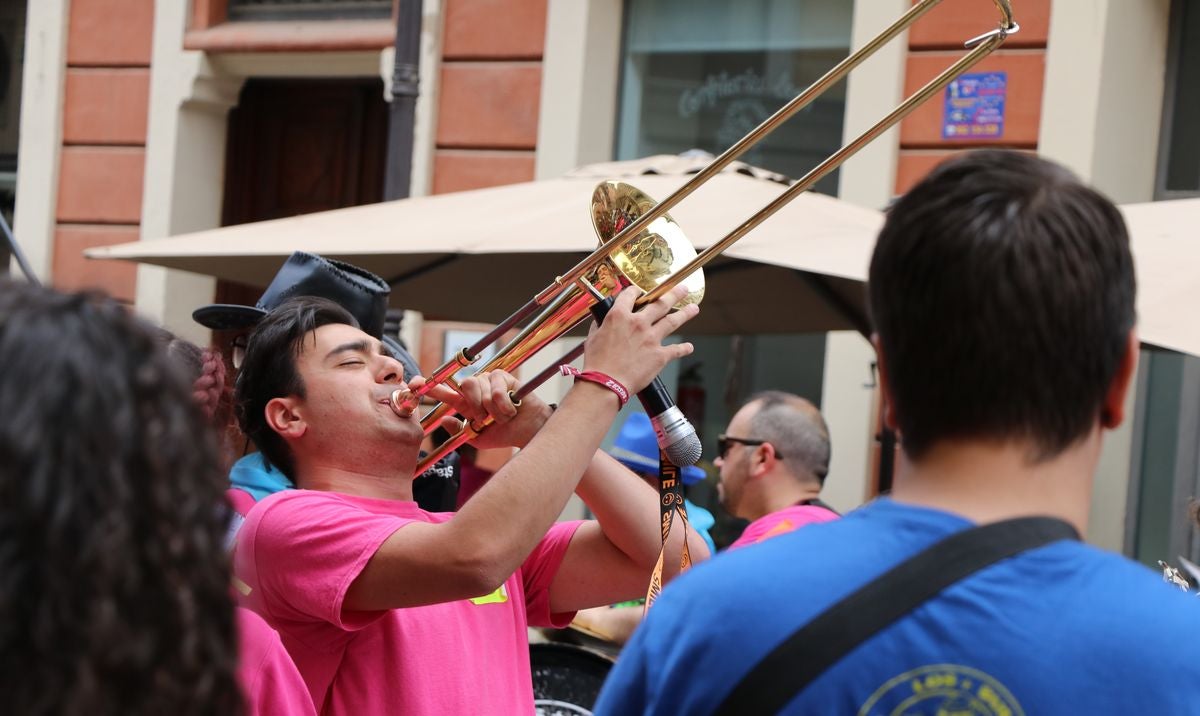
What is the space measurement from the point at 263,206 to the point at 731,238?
→ 6.90m

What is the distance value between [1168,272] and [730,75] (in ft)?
12.6

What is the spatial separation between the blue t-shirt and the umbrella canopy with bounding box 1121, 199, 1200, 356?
8.04 feet

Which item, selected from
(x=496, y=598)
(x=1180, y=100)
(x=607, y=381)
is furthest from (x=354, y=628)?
(x=1180, y=100)

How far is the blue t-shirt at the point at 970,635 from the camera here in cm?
131

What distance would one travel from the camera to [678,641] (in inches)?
54.6

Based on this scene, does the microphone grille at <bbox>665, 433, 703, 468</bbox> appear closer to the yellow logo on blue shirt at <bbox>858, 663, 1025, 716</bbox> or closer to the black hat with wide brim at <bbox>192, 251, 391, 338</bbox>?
the yellow logo on blue shirt at <bbox>858, 663, 1025, 716</bbox>

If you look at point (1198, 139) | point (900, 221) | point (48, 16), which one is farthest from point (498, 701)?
point (48, 16)

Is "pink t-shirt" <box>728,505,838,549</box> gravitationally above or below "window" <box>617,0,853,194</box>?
below

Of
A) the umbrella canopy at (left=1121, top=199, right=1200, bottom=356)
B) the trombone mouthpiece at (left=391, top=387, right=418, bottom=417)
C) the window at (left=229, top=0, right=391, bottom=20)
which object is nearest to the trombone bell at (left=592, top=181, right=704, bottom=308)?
the trombone mouthpiece at (left=391, top=387, right=418, bottom=417)

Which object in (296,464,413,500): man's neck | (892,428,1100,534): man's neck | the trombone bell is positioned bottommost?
(296,464,413,500): man's neck

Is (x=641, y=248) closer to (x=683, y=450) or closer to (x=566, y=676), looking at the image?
(x=683, y=450)

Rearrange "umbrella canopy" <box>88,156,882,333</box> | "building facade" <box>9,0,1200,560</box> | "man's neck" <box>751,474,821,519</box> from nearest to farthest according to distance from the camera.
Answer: "umbrella canopy" <box>88,156,882,333</box>, "man's neck" <box>751,474,821,519</box>, "building facade" <box>9,0,1200,560</box>

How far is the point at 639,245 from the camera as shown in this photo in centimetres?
279

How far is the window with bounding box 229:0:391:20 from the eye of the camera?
801 centimetres
